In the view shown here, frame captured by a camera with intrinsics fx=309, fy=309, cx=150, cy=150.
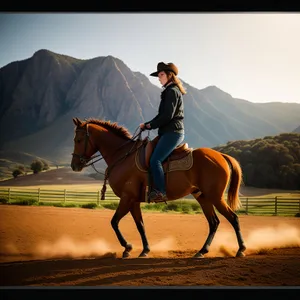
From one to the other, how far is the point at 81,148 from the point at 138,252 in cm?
217

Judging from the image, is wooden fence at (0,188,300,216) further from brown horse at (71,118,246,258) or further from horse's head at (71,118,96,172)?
horse's head at (71,118,96,172)

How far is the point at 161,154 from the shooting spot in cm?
474

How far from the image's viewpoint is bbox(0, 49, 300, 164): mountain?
12414 millimetres

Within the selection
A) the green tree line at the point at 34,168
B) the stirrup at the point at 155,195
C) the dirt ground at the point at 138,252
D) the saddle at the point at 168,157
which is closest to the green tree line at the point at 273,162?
the dirt ground at the point at 138,252

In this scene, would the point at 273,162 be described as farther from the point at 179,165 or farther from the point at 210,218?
the point at 179,165

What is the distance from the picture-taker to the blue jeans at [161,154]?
4.65 m

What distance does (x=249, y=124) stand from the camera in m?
A: 17.1

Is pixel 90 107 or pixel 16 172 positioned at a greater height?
pixel 90 107

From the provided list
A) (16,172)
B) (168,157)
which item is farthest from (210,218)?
(16,172)

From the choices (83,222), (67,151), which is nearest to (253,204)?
(83,222)

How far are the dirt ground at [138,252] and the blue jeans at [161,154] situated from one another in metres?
1.13

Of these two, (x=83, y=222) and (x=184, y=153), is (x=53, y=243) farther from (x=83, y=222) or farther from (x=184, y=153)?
(x=184, y=153)

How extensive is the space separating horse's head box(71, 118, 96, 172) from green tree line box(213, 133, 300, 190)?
6.43 m

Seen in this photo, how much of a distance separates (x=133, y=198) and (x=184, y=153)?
1.06 m
